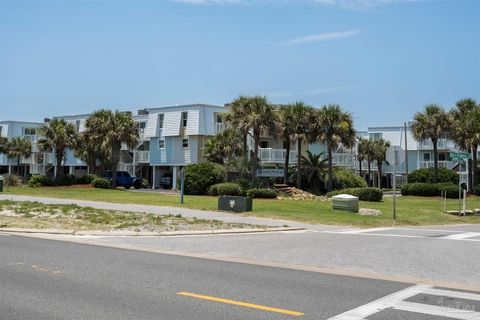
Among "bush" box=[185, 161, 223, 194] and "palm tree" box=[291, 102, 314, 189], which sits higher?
"palm tree" box=[291, 102, 314, 189]

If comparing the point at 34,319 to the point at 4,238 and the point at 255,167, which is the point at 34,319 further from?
the point at 255,167

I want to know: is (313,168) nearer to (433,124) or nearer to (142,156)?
(433,124)

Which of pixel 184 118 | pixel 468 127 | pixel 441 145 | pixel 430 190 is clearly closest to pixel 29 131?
pixel 184 118

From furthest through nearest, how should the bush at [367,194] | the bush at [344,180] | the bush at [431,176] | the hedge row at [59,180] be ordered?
1. the bush at [431,176]
2. the hedge row at [59,180]
3. the bush at [344,180]
4. the bush at [367,194]

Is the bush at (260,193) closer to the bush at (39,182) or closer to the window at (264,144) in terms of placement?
the window at (264,144)

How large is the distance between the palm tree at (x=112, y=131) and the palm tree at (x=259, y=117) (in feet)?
47.6

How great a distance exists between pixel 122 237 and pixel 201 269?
21.1ft

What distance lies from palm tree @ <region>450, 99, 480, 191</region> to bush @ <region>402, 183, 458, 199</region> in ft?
14.1

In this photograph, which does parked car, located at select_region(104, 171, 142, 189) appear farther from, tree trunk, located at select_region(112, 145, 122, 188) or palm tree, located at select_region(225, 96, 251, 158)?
palm tree, located at select_region(225, 96, 251, 158)

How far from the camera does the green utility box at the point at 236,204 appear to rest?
2536cm

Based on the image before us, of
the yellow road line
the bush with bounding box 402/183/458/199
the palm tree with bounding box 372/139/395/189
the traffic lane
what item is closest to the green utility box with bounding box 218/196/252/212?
the traffic lane

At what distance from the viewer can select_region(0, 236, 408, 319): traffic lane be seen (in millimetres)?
7078

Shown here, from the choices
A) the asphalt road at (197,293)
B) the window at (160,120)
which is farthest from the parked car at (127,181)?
the asphalt road at (197,293)

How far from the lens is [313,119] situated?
4534 centimetres
